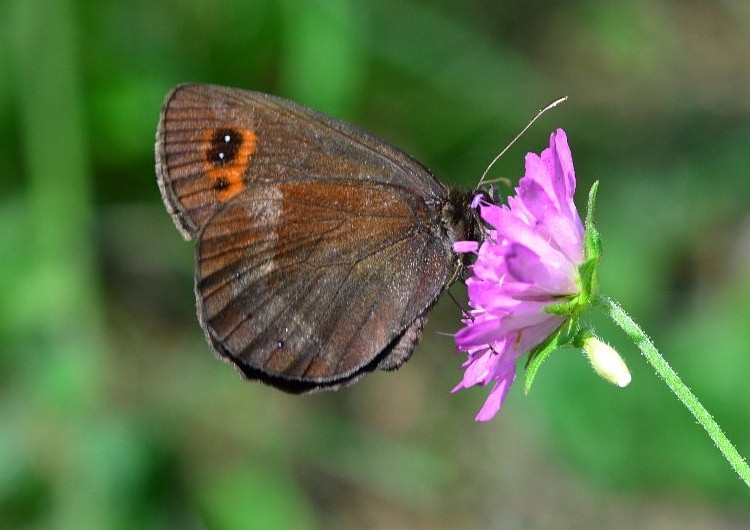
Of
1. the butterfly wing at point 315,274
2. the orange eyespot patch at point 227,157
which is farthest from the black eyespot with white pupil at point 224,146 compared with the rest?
the butterfly wing at point 315,274

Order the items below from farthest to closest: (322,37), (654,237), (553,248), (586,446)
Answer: (654,237) < (322,37) < (586,446) < (553,248)

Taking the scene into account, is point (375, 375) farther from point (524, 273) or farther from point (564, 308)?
point (524, 273)

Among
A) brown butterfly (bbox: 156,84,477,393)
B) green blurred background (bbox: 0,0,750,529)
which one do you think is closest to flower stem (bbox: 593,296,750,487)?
brown butterfly (bbox: 156,84,477,393)

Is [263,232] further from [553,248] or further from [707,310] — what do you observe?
[707,310]

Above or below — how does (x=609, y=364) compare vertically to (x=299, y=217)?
above

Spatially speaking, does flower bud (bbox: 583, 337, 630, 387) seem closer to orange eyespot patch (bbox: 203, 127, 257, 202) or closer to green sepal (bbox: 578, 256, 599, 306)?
green sepal (bbox: 578, 256, 599, 306)

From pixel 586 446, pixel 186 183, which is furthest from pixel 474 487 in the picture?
pixel 186 183

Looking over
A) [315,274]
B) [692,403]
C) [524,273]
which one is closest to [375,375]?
[315,274]
